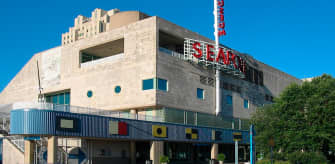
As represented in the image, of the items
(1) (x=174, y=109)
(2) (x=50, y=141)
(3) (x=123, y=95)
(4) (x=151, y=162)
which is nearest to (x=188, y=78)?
(1) (x=174, y=109)

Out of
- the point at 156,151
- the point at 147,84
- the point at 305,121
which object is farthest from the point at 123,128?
the point at 305,121

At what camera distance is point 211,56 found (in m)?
55.0

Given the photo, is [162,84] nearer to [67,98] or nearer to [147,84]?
[147,84]

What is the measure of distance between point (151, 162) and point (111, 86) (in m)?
13.9

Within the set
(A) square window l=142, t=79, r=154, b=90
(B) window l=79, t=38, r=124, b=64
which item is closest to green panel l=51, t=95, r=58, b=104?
(B) window l=79, t=38, r=124, b=64

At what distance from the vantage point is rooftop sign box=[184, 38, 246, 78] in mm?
53188

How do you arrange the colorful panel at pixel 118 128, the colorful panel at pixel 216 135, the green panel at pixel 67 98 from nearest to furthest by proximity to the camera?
the colorful panel at pixel 118 128 < the colorful panel at pixel 216 135 < the green panel at pixel 67 98

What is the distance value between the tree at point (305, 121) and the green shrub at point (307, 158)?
6.51ft

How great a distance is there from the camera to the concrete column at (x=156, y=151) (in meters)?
43.1

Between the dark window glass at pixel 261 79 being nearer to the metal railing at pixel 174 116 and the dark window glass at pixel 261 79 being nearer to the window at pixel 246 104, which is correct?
the window at pixel 246 104

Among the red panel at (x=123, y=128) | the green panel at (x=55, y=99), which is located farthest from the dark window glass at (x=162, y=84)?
the green panel at (x=55, y=99)

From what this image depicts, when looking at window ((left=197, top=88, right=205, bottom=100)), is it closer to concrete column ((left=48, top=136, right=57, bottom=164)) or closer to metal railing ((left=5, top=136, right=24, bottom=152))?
metal railing ((left=5, top=136, right=24, bottom=152))

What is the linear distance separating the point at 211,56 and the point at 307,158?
20.6 meters

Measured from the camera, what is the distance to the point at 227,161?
195 ft
